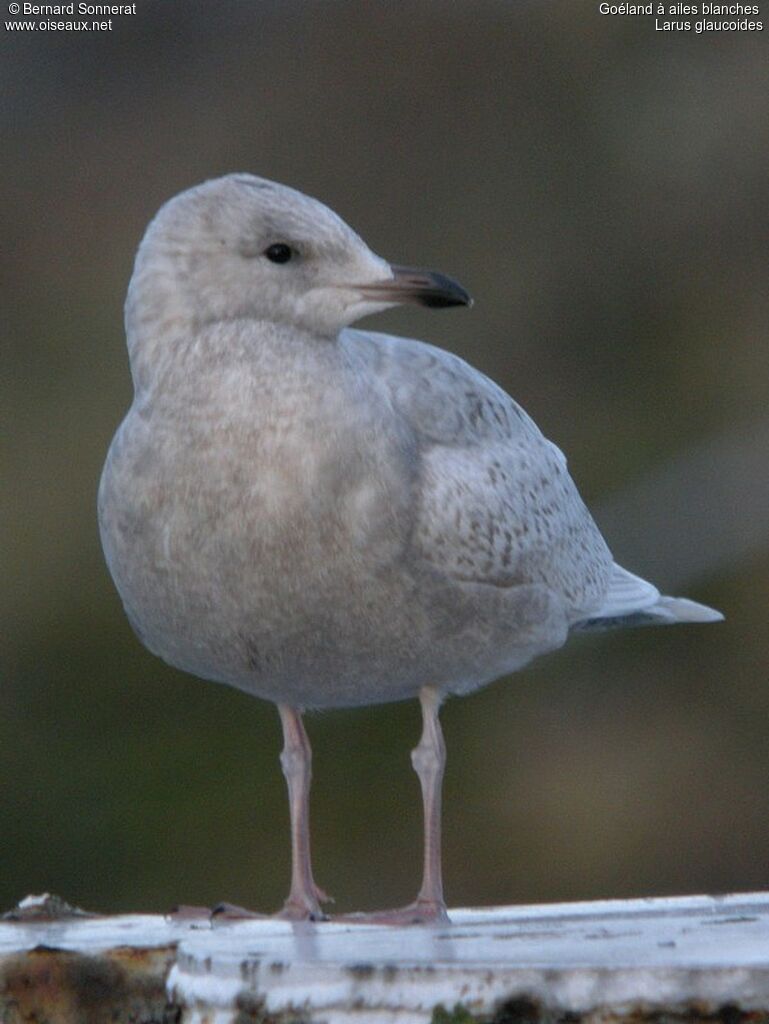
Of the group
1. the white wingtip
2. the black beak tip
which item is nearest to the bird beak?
the black beak tip

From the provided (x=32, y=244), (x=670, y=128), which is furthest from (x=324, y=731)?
(x=670, y=128)

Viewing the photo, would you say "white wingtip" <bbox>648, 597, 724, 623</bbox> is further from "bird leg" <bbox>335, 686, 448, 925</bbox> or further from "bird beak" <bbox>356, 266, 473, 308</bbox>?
"bird beak" <bbox>356, 266, 473, 308</bbox>

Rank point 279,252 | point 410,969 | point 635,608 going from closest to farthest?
point 410,969 < point 279,252 < point 635,608

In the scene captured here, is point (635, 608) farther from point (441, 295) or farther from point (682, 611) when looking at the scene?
point (441, 295)

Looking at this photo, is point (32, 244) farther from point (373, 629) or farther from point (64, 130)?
point (373, 629)

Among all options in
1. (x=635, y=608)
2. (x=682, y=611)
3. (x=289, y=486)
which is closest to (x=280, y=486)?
(x=289, y=486)

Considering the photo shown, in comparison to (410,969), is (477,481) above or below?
above
